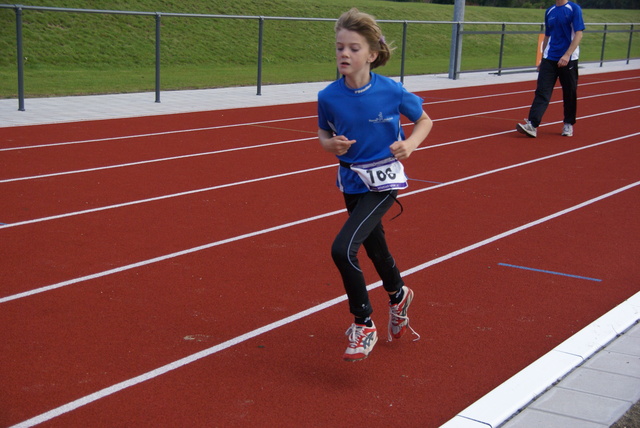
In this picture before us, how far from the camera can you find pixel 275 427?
3.57 m

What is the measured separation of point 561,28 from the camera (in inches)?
486

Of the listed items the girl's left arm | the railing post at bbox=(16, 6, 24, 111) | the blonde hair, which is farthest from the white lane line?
the railing post at bbox=(16, 6, 24, 111)

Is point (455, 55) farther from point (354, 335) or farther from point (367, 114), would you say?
point (354, 335)

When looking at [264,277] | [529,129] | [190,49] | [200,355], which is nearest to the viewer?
[200,355]

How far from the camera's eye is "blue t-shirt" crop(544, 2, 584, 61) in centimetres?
1220

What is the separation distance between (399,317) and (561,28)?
899 cm

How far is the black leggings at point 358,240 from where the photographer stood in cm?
405

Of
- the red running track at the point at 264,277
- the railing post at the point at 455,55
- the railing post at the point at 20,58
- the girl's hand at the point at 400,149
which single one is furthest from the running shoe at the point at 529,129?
the railing post at the point at 455,55

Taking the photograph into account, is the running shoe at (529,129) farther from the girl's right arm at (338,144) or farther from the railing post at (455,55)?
the railing post at (455,55)

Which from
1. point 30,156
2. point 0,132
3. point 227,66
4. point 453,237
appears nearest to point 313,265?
point 453,237

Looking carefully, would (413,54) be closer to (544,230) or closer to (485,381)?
(544,230)

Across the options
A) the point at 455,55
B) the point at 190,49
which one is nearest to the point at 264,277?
the point at 455,55

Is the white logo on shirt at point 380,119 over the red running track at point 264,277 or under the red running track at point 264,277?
over

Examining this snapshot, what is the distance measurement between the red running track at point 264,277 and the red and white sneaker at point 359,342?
0.13m
